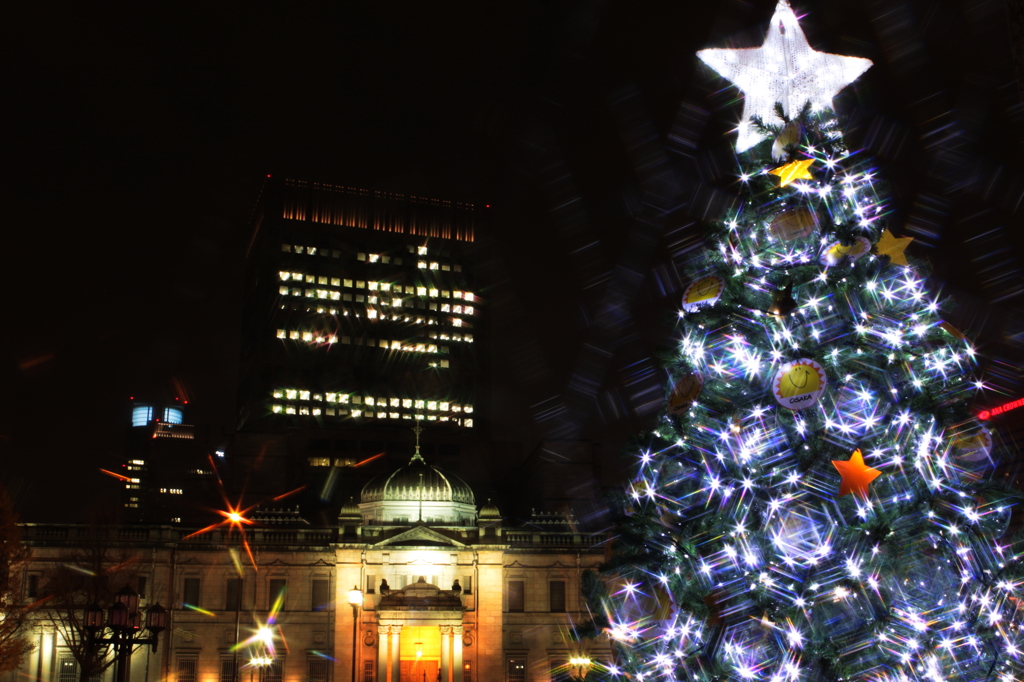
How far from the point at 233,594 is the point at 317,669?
669cm

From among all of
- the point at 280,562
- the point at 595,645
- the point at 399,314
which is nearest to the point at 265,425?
the point at 399,314

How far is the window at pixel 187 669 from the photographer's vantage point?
1965 inches

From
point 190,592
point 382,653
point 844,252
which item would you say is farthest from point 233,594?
point 844,252

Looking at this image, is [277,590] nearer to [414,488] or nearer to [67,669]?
[414,488]

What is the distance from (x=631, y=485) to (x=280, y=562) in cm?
4328

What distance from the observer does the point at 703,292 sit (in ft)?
45.1

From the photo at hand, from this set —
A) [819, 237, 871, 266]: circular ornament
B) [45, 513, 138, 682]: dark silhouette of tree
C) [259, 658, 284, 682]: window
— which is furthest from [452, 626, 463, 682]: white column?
[819, 237, 871, 266]: circular ornament

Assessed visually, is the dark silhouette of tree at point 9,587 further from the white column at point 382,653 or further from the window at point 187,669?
the white column at point 382,653

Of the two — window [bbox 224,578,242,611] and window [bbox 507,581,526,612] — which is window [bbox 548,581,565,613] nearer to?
window [bbox 507,581,526,612]

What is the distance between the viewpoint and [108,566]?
4997cm

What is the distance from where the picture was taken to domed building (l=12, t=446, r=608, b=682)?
1960 inches

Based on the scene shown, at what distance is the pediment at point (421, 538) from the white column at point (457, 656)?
197 inches

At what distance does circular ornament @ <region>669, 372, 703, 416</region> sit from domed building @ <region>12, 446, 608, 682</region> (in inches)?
1477

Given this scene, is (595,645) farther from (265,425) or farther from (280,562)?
(265,425)
